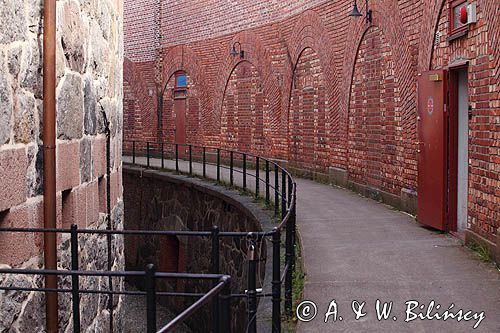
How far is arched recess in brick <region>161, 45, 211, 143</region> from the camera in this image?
2638 cm

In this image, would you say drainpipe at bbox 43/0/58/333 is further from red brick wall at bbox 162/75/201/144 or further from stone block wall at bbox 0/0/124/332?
red brick wall at bbox 162/75/201/144

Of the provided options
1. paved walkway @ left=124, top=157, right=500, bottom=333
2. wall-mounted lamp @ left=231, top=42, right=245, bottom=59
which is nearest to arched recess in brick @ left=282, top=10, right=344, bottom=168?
wall-mounted lamp @ left=231, top=42, right=245, bottom=59

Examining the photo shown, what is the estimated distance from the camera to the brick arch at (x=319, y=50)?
57.8 ft

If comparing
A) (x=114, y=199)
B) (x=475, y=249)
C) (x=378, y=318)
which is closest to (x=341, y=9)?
(x=475, y=249)

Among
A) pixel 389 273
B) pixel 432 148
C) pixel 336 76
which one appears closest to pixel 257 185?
pixel 432 148

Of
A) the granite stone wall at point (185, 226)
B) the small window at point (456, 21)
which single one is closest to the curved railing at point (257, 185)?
the granite stone wall at point (185, 226)

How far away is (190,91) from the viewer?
1073 inches

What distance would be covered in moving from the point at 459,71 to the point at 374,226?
7.87 ft

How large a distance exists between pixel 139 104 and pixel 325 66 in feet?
43.4

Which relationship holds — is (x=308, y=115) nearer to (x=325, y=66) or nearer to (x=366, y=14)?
(x=325, y=66)

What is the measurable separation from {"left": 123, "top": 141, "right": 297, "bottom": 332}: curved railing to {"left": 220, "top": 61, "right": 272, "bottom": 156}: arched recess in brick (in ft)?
1.47

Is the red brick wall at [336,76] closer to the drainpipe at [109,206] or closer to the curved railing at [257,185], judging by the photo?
the curved railing at [257,185]

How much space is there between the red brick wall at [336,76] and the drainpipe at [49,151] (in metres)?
4.96

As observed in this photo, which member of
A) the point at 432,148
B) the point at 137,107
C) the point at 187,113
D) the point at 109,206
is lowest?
the point at 109,206
